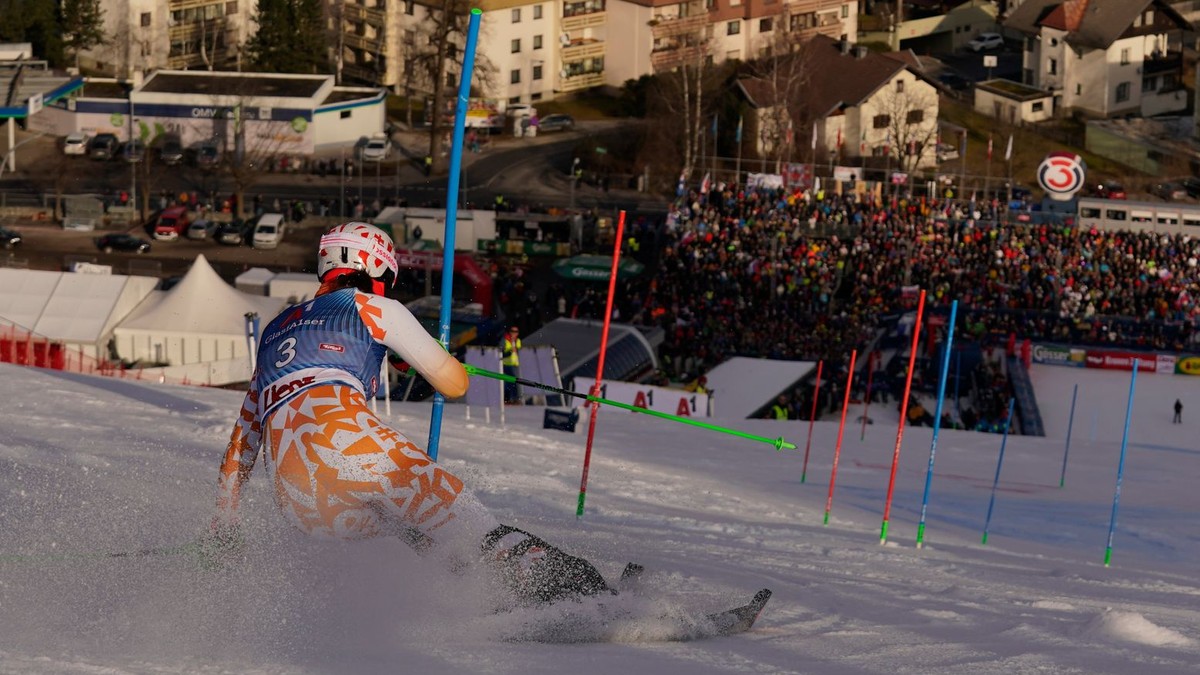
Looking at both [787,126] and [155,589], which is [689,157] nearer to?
[787,126]

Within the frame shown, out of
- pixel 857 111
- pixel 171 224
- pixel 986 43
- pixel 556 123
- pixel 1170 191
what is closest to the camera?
pixel 171 224

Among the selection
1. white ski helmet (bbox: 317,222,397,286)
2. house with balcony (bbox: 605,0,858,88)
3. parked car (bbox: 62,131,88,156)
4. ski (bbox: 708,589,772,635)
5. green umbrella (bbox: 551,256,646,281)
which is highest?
house with balcony (bbox: 605,0,858,88)

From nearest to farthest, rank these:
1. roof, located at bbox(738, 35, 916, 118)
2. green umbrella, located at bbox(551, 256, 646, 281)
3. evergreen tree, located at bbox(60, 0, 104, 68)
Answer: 1. green umbrella, located at bbox(551, 256, 646, 281)
2. roof, located at bbox(738, 35, 916, 118)
3. evergreen tree, located at bbox(60, 0, 104, 68)

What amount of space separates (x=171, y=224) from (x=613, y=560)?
34089mm

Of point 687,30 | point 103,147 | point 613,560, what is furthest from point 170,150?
point 613,560

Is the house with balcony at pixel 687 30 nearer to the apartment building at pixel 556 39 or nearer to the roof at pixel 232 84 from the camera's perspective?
the apartment building at pixel 556 39

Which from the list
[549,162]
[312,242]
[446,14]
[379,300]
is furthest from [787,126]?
[379,300]

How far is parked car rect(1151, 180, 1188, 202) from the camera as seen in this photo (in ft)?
165

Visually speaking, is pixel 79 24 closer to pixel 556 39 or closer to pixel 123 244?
pixel 556 39

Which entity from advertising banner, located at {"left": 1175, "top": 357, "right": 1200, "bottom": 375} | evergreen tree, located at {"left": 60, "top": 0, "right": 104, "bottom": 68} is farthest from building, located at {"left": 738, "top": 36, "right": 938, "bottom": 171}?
evergreen tree, located at {"left": 60, "top": 0, "right": 104, "bottom": 68}

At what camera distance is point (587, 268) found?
37.0 meters

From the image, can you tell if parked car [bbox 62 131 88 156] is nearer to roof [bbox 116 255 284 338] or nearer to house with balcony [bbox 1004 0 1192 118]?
A: roof [bbox 116 255 284 338]

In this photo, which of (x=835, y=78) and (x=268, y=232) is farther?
(x=835, y=78)

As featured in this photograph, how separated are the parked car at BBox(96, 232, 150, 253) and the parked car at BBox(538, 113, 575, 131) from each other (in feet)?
52.5
